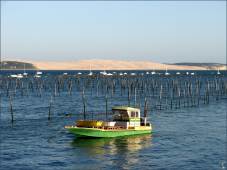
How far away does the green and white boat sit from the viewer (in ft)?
204

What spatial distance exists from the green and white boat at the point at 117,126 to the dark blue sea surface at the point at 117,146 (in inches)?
33.3

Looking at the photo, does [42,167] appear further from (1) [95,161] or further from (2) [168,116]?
(2) [168,116]

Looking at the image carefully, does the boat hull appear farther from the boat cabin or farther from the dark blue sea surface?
the boat cabin

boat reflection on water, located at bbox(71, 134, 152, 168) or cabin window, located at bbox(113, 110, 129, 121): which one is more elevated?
cabin window, located at bbox(113, 110, 129, 121)

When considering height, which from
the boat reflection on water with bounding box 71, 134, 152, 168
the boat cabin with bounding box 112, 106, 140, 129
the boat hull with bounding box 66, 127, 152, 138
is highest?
the boat cabin with bounding box 112, 106, 140, 129

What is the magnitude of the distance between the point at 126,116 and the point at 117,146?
32.1 ft

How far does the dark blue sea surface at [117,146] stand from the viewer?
4762 cm

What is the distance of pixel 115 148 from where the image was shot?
56.7m

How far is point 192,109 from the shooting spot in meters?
100

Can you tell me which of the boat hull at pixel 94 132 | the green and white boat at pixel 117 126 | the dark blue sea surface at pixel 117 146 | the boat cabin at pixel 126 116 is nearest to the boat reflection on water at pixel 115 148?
the dark blue sea surface at pixel 117 146

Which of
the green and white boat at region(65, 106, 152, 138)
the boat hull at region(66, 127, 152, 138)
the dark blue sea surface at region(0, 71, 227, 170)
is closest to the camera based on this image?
the dark blue sea surface at region(0, 71, 227, 170)

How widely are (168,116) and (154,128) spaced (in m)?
15.7

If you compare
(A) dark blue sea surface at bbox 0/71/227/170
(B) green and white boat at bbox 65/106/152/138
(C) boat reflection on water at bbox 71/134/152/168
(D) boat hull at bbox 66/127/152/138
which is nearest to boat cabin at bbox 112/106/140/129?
(B) green and white boat at bbox 65/106/152/138

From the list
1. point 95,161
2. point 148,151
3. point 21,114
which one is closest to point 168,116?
point 21,114
